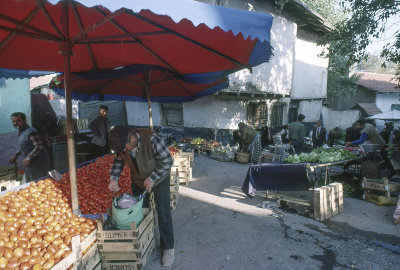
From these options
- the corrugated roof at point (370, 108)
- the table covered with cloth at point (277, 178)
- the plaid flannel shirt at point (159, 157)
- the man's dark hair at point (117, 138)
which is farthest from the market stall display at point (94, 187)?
the corrugated roof at point (370, 108)

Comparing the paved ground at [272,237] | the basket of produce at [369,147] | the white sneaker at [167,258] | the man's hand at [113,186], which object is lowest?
the paved ground at [272,237]

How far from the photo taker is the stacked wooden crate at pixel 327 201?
4797 millimetres

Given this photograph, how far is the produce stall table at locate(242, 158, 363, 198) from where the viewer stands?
18.1 ft

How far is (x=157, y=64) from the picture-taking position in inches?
168

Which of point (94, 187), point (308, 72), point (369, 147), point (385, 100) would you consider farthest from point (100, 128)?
point (385, 100)

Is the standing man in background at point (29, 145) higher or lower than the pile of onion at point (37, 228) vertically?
higher

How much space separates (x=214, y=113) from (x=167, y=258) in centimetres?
839

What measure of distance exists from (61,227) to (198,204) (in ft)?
10.4

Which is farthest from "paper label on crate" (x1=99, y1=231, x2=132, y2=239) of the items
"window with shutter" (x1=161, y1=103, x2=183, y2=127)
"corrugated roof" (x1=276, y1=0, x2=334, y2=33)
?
"corrugated roof" (x1=276, y1=0, x2=334, y2=33)

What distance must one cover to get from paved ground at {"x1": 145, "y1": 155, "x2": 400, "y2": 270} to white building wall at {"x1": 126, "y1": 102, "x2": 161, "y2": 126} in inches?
300

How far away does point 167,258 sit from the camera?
3254mm

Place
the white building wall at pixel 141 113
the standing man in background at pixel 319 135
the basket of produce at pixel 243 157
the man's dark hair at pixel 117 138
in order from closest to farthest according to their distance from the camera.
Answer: the man's dark hair at pixel 117 138 → the basket of produce at pixel 243 157 → the standing man in background at pixel 319 135 → the white building wall at pixel 141 113

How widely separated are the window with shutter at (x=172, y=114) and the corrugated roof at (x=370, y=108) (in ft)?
61.3

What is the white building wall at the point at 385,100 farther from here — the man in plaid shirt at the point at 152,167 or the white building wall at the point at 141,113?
the man in plaid shirt at the point at 152,167
